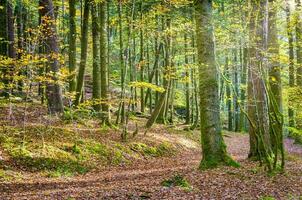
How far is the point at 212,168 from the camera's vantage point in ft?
33.8

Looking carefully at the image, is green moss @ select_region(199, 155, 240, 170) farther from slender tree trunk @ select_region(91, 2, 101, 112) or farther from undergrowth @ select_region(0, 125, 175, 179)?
slender tree trunk @ select_region(91, 2, 101, 112)

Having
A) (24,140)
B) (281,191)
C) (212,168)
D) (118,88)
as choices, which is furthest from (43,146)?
(118,88)

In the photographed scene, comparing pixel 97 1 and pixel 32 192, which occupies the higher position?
pixel 97 1

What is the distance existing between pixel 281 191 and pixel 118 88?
26.7 m

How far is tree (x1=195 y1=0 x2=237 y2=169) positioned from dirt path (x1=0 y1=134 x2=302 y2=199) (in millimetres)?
516

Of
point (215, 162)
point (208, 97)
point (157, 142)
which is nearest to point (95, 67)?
point (157, 142)

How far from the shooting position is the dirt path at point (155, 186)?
7.69 m

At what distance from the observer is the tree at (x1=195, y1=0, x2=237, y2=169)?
10.5 metres

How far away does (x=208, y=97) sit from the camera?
10.6 m

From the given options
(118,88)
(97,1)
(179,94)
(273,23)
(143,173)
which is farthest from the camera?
(179,94)

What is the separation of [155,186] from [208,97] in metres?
3.45

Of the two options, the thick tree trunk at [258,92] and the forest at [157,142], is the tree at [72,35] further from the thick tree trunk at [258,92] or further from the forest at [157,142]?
the thick tree trunk at [258,92]

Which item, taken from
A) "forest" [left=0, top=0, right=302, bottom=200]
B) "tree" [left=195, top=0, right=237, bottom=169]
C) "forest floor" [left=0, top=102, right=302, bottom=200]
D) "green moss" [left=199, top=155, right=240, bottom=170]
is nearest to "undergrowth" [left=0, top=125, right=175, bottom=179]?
"forest" [left=0, top=0, right=302, bottom=200]

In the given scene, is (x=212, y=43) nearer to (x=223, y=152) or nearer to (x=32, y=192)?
(x=223, y=152)
